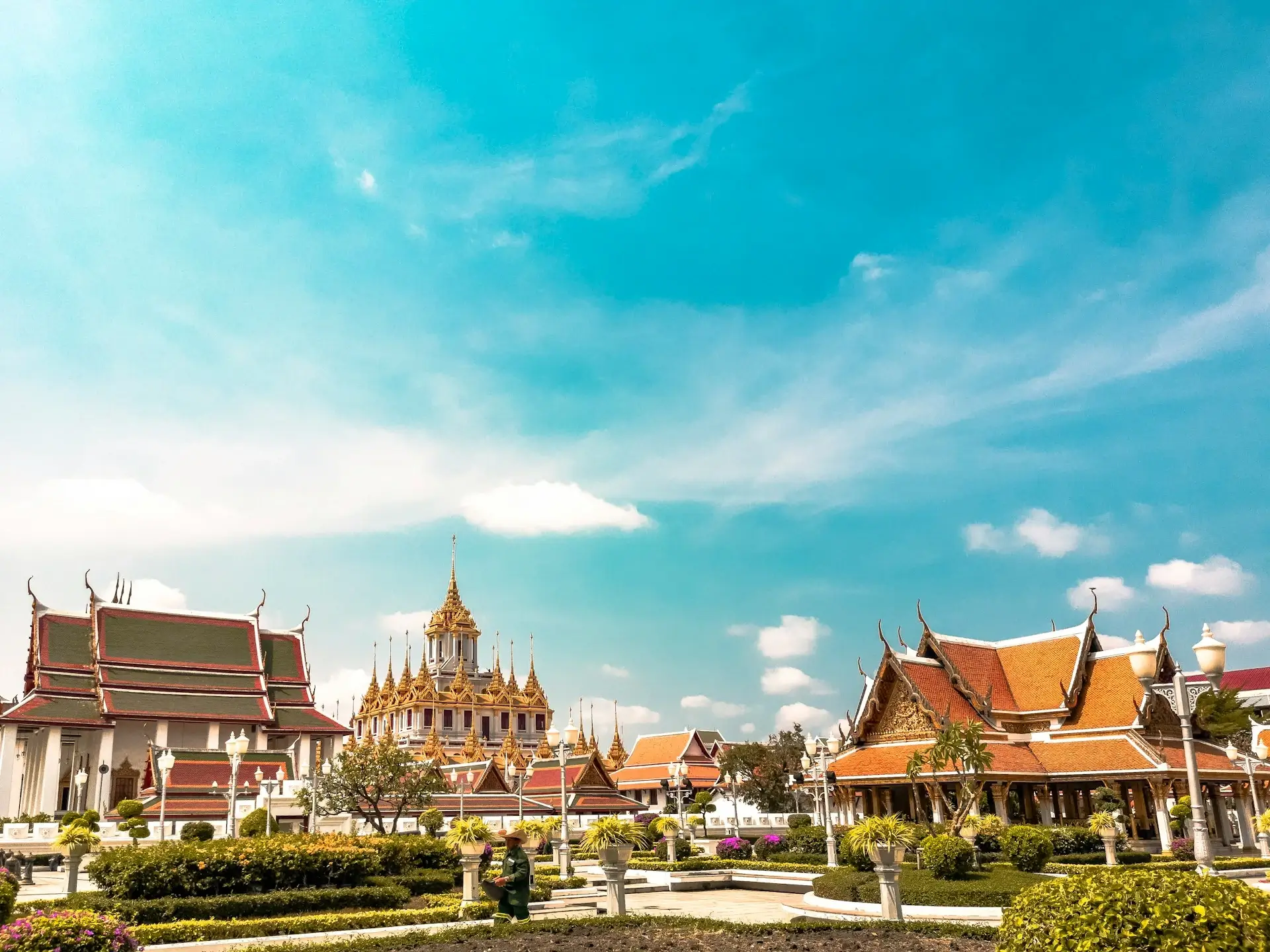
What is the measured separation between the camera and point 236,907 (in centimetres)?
1583

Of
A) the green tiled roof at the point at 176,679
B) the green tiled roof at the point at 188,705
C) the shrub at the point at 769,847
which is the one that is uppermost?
the green tiled roof at the point at 176,679

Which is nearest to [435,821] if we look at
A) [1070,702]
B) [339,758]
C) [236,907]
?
[339,758]

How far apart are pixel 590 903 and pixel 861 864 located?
17.4 feet

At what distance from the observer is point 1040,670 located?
1303 inches

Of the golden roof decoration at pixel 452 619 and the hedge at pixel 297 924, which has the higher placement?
the golden roof decoration at pixel 452 619

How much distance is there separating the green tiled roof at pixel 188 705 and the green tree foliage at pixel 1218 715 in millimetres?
37595

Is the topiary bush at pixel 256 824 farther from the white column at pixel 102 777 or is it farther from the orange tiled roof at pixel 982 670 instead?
the orange tiled roof at pixel 982 670

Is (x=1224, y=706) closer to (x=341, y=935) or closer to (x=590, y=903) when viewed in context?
(x=590, y=903)

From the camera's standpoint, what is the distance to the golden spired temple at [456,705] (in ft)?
257

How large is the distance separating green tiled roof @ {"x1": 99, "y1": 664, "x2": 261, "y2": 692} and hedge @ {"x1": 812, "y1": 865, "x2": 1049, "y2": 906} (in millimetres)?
34437

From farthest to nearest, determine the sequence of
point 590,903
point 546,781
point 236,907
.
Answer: point 546,781 < point 590,903 < point 236,907

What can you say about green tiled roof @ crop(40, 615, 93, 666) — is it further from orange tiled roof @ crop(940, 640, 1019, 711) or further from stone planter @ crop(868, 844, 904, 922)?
stone planter @ crop(868, 844, 904, 922)

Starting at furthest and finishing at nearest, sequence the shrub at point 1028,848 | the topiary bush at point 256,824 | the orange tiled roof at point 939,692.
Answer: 1. the orange tiled roof at point 939,692
2. the topiary bush at point 256,824
3. the shrub at point 1028,848

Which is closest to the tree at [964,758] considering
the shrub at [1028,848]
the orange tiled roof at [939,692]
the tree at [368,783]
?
the shrub at [1028,848]
